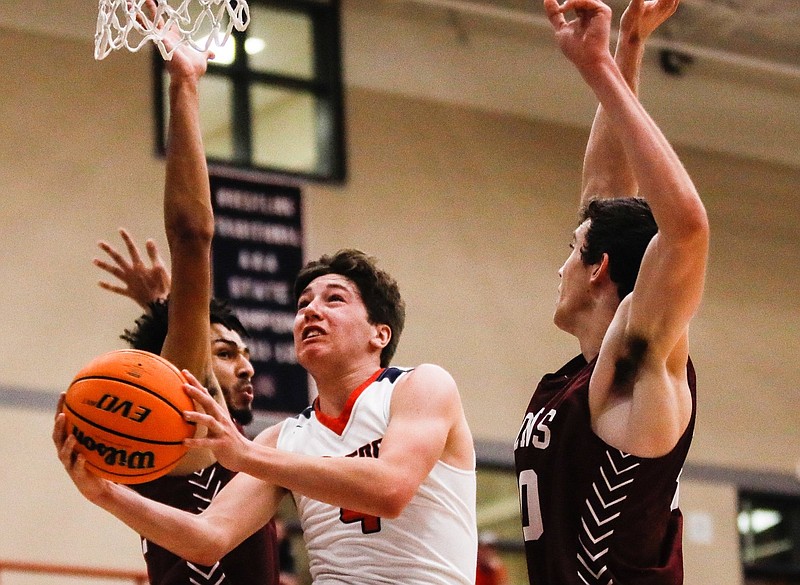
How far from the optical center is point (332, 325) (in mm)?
4207

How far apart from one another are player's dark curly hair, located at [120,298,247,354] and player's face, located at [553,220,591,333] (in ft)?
4.36

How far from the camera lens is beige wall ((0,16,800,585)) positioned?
33.5ft

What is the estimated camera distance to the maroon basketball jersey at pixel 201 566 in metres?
4.35

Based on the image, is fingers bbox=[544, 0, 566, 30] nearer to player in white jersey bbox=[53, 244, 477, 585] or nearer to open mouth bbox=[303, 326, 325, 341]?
player in white jersey bbox=[53, 244, 477, 585]

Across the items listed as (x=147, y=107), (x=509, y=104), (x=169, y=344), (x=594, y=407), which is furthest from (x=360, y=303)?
(x=509, y=104)

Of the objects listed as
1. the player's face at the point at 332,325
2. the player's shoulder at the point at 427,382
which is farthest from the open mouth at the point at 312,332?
the player's shoulder at the point at 427,382

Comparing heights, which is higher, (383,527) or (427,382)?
(427,382)

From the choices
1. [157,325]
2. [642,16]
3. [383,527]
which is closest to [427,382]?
[383,527]

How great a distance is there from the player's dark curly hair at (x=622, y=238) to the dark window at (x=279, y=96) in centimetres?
771

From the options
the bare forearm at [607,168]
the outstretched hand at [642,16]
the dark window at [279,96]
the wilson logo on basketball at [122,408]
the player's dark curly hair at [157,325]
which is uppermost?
the dark window at [279,96]

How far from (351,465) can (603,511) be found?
2.11 feet

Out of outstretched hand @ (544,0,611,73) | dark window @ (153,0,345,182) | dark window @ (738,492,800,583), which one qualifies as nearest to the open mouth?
outstretched hand @ (544,0,611,73)

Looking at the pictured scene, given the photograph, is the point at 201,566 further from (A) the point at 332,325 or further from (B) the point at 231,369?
(A) the point at 332,325

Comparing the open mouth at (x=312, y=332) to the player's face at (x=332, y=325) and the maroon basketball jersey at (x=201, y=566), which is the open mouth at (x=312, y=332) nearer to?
the player's face at (x=332, y=325)
